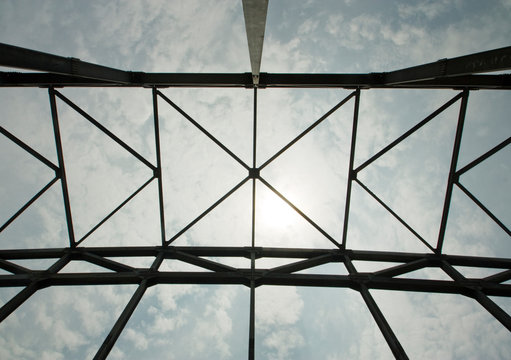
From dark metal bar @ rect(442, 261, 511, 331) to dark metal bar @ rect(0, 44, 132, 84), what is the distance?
7.10m

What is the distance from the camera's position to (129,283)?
5.62 metres

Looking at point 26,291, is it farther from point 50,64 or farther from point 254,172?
point 254,172

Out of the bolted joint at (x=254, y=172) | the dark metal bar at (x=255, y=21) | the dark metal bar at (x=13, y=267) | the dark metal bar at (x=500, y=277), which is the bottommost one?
the dark metal bar at (x=500, y=277)

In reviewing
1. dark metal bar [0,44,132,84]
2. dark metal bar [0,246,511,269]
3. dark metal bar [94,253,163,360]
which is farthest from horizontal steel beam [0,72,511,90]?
dark metal bar [94,253,163,360]

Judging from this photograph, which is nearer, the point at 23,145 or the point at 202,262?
the point at 23,145

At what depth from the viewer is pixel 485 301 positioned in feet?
16.2

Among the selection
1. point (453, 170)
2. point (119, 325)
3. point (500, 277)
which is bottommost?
point (119, 325)

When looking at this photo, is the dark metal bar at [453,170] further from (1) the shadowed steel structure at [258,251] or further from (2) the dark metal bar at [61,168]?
(2) the dark metal bar at [61,168]

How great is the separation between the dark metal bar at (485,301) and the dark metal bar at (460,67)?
3514mm

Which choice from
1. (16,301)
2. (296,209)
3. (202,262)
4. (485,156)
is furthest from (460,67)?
(16,301)

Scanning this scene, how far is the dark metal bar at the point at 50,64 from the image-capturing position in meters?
3.26

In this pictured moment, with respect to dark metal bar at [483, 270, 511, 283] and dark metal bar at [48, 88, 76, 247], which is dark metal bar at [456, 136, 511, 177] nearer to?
dark metal bar at [483, 270, 511, 283]

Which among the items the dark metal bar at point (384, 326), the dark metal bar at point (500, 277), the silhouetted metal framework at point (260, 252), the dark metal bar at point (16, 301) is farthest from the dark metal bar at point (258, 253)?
the dark metal bar at point (384, 326)

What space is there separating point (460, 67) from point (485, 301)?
150 inches
